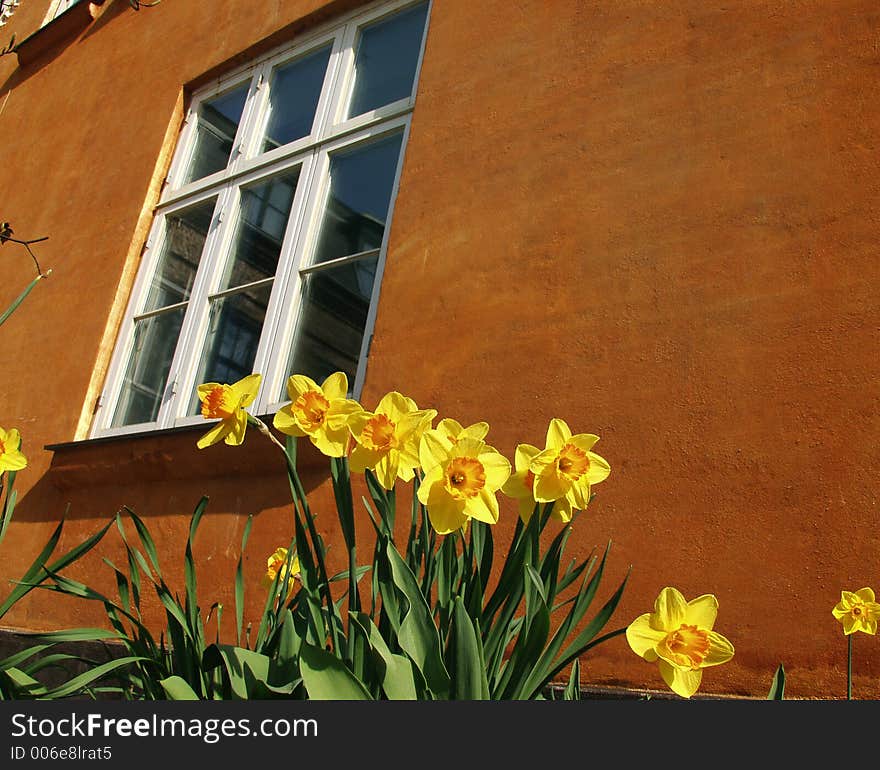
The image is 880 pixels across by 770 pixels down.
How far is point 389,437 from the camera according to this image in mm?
1206

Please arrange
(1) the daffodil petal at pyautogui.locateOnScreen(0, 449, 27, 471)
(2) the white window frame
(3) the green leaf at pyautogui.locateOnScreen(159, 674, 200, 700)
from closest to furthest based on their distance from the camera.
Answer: (3) the green leaf at pyautogui.locateOnScreen(159, 674, 200, 700) < (1) the daffodil petal at pyautogui.locateOnScreen(0, 449, 27, 471) < (2) the white window frame

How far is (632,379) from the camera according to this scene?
2.28m

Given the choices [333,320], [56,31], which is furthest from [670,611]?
[56,31]

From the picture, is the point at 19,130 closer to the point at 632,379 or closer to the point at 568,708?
the point at 632,379

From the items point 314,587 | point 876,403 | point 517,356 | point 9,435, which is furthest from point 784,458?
point 9,435

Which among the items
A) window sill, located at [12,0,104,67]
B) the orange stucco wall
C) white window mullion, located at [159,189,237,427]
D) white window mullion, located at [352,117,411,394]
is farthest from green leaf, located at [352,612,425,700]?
window sill, located at [12,0,104,67]

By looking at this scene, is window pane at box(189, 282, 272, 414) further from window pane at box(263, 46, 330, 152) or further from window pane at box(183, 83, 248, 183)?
window pane at box(183, 83, 248, 183)

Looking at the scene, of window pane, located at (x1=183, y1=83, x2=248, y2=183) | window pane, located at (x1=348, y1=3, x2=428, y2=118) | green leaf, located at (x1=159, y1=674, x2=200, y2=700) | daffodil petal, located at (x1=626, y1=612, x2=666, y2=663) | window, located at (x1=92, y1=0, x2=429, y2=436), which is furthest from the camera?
window pane, located at (x1=183, y1=83, x2=248, y2=183)

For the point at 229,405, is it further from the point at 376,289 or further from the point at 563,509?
the point at 376,289

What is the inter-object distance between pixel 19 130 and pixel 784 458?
216 inches

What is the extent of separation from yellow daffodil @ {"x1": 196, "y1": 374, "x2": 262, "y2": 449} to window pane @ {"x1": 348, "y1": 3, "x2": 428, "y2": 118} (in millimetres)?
2627

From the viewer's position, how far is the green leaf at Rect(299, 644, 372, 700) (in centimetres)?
94

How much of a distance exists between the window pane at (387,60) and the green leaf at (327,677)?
10.1 ft

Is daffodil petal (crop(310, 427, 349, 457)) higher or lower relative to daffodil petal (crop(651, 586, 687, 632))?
higher
